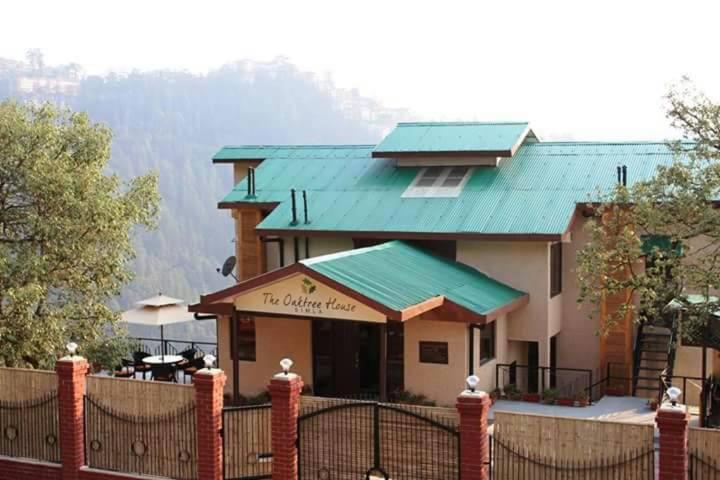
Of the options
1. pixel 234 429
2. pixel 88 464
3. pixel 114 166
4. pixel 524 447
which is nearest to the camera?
pixel 524 447

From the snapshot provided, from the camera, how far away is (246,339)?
2362 centimetres

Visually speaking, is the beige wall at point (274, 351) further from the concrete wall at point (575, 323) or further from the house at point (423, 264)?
the concrete wall at point (575, 323)

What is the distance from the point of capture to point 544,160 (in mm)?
26375

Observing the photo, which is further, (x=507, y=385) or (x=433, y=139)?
(x=433, y=139)

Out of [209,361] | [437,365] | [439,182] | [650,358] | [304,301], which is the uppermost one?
[439,182]

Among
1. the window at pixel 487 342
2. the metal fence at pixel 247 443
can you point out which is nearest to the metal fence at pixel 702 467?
the metal fence at pixel 247 443

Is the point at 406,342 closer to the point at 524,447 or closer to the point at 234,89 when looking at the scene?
the point at 524,447

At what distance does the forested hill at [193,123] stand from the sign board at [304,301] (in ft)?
261

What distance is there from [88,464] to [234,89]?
156m

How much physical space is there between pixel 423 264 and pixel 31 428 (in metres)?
9.56

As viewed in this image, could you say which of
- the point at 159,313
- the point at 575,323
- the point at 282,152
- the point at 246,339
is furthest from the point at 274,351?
the point at 282,152

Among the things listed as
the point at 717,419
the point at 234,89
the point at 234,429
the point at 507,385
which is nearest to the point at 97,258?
the point at 234,429

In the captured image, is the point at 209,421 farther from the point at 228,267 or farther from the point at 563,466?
the point at 228,267

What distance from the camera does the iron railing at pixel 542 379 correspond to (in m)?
23.0
